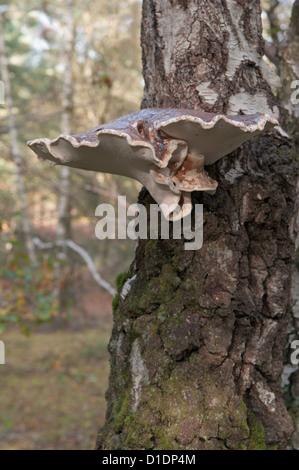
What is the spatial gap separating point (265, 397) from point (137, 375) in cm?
55

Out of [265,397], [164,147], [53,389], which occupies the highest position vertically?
[164,147]

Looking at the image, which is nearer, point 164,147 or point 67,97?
point 164,147

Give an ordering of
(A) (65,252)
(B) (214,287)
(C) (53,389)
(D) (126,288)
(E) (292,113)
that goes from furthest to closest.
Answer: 1. (A) (65,252)
2. (C) (53,389)
3. (E) (292,113)
4. (D) (126,288)
5. (B) (214,287)

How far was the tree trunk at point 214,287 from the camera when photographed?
56.6 inches

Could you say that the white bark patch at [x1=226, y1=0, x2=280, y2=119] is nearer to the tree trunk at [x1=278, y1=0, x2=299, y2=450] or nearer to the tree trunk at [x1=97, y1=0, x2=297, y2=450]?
the tree trunk at [x1=97, y1=0, x2=297, y2=450]

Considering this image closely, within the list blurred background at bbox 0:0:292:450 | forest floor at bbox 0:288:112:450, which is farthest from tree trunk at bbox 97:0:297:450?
forest floor at bbox 0:288:112:450

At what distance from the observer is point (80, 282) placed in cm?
990

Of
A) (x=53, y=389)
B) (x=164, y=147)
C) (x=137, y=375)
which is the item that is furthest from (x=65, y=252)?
(x=164, y=147)

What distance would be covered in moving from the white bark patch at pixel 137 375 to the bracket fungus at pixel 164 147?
0.63 meters

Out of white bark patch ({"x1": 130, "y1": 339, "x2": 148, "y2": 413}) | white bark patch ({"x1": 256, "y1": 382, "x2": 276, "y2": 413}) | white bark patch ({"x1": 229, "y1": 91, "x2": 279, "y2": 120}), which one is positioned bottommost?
white bark patch ({"x1": 256, "y1": 382, "x2": 276, "y2": 413})

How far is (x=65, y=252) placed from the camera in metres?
6.86

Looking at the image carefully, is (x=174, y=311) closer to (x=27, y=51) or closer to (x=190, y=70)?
(x=190, y=70)

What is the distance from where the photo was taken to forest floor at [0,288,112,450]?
4.94 metres

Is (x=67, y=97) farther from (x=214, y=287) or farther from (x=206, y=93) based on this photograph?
(x=214, y=287)
